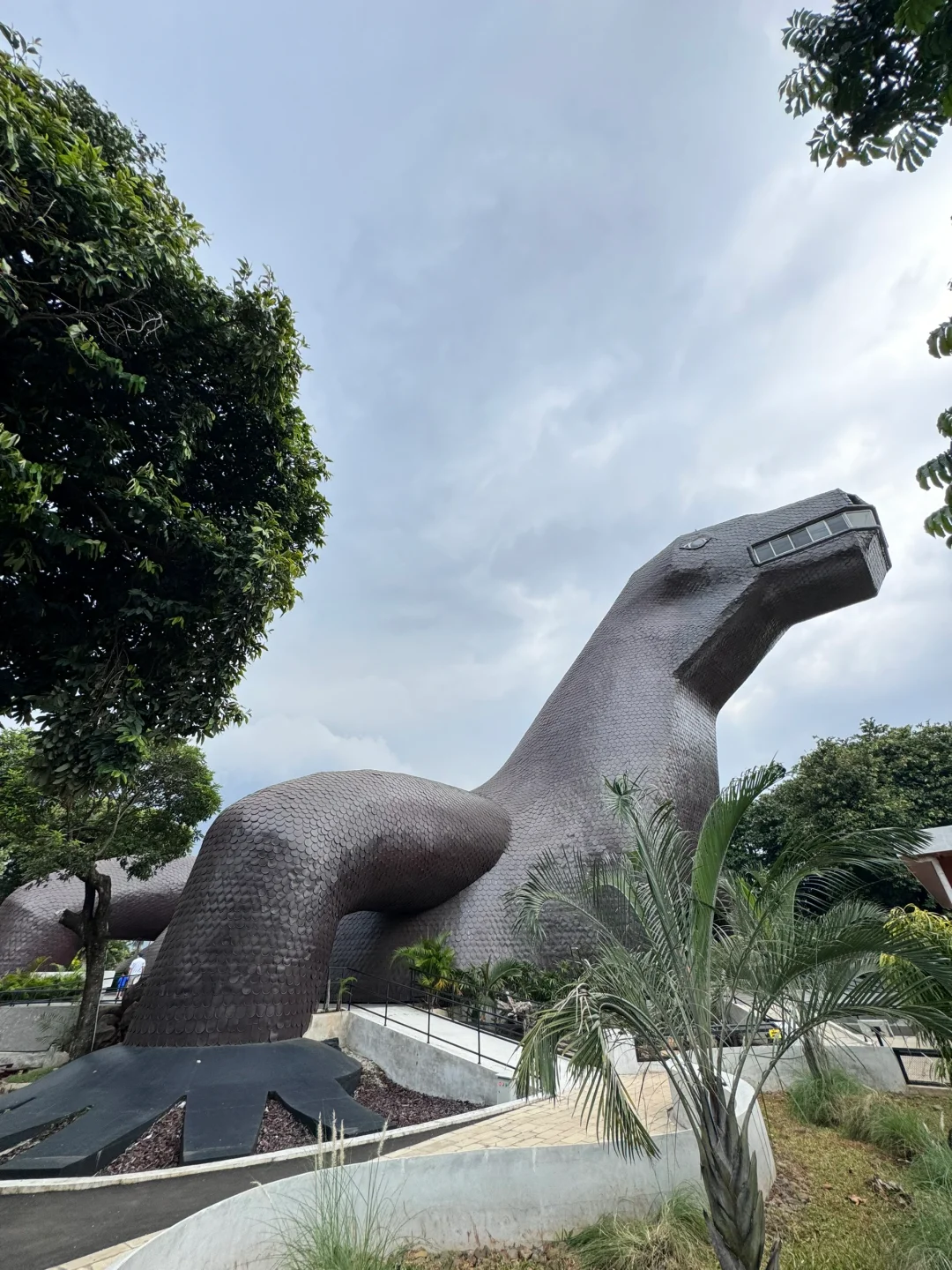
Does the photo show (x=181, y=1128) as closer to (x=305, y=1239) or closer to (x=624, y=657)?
(x=305, y=1239)

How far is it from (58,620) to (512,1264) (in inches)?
293

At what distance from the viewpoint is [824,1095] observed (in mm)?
Result: 8164

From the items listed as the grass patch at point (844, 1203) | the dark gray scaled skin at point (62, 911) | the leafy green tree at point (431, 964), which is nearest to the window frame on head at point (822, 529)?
the grass patch at point (844, 1203)

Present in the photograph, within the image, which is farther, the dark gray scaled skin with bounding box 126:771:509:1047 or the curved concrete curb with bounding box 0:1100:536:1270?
the dark gray scaled skin with bounding box 126:771:509:1047

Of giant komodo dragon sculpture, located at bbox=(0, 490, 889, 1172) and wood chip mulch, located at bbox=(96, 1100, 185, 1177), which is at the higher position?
giant komodo dragon sculpture, located at bbox=(0, 490, 889, 1172)

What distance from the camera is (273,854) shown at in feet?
32.5

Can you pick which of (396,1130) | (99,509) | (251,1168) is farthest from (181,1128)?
(99,509)

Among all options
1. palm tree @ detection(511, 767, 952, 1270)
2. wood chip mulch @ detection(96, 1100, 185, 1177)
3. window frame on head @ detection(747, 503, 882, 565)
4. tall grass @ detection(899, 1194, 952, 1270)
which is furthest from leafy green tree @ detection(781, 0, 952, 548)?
window frame on head @ detection(747, 503, 882, 565)

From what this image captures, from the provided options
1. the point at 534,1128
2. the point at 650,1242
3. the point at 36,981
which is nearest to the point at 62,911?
the point at 36,981

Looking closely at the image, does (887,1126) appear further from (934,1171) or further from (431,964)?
(431,964)

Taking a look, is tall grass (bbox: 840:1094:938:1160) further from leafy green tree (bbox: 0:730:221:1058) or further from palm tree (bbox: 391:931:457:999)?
leafy green tree (bbox: 0:730:221:1058)

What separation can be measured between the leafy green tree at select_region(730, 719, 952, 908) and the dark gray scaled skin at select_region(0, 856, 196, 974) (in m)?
19.4

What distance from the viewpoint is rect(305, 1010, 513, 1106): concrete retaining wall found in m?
8.52

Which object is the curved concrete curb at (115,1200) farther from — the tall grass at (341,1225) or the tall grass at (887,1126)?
the tall grass at (887,1126)
